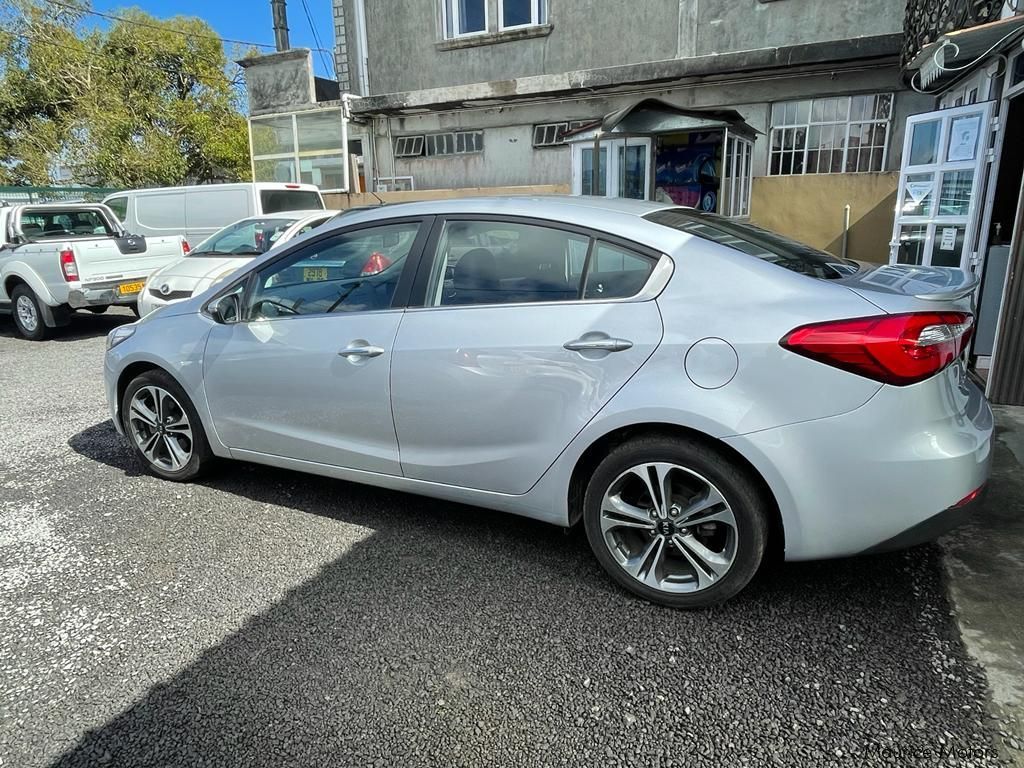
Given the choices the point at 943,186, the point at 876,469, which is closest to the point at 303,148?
the point at 943,186

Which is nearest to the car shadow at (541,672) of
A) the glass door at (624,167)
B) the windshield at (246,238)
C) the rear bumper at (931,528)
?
the rear bumper at (931,528)

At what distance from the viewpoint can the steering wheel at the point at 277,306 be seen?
11.7ft

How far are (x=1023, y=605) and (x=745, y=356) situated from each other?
1563 millimetres

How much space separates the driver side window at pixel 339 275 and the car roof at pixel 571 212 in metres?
0.09

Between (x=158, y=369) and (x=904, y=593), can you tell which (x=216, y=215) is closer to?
(x=158, y=369)

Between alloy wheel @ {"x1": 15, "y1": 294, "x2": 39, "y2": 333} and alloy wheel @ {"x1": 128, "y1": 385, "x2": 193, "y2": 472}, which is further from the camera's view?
alloy wheel @ {"x1": 15, "y1": 294, "x2": 39, "y2": 333}

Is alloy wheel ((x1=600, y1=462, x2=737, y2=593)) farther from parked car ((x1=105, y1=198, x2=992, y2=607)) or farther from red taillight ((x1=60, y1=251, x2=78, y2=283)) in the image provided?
red taillight ((x1=60, y1=251, x2=78, y2=283))

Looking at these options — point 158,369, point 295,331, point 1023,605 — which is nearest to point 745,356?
point 1023,605

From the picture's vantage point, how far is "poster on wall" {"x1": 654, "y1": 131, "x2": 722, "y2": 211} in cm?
1230

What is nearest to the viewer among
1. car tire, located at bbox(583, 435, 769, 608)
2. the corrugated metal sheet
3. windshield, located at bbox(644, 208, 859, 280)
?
car tire, located at bbox(583, 435, 769, 608)

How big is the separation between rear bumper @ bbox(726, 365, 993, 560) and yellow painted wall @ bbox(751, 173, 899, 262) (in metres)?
8.81

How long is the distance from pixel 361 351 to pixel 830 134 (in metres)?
11.2

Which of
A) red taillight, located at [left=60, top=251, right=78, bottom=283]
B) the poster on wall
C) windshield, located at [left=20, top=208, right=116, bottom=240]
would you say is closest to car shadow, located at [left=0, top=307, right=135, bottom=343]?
red taillight, located at [left=60, top=251, right=78, bottom=283]

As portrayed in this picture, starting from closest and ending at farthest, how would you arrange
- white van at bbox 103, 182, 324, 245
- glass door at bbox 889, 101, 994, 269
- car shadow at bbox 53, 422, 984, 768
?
car shadow at bbox 53, 422, 984, 768 → glass door at bbox 889, 101, 994, 269 → white van at bbox 103, 182, 324, 245
